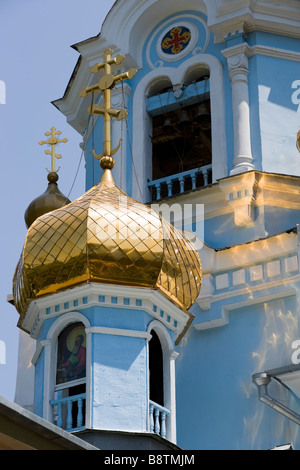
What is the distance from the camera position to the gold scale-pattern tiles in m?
10.8

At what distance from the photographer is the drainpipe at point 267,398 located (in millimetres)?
11195

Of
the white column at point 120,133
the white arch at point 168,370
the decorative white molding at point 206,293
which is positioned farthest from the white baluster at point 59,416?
the white column at point 120,133

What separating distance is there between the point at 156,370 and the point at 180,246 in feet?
3.11

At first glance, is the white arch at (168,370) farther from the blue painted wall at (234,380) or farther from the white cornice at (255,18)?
the white cornice at (255,18)

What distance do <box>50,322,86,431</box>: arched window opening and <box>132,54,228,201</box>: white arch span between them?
2624 mm

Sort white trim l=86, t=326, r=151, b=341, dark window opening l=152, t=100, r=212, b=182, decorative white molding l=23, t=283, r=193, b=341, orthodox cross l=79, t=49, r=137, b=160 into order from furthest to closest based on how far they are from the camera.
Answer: dark window opening l=152, t=100, r=212, b=182 → orthodox cross l=79, t=49, r=137, b=160 → decorative white molding l=23, t=283, r=193, b=341 → white trim l=86, t=326, r=151, b=341

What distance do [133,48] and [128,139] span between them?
3.24 feet

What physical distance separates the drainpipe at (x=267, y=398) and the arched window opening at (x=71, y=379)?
4.55 ft

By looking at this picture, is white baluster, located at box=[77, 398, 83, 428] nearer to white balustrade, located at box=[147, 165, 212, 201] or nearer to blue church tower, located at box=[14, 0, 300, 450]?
blue church tower, located at box=[14, 0, 300, 450]

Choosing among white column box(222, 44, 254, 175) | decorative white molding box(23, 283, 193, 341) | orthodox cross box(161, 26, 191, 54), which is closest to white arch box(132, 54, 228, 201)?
white column box(222, 44, 254, 175)

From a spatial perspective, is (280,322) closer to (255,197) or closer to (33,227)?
(255,197)

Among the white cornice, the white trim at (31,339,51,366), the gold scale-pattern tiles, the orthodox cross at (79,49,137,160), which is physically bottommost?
the white trim at (31,339,51,366)

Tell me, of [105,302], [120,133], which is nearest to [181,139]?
[120,133]
